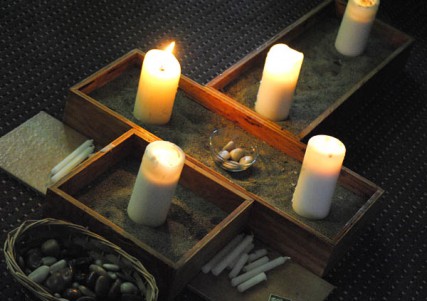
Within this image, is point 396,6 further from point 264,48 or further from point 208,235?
point 208,235

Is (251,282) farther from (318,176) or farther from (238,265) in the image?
(318,176)

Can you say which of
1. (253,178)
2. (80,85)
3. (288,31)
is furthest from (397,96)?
(80,85)

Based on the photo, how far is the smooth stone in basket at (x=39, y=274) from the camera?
144cm

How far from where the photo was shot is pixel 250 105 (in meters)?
1.96

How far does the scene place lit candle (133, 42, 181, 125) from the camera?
1761 millimetres

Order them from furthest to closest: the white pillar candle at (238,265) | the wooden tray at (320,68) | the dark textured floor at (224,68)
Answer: the wooden tray at (320,68) → the dark textured floor at (224,68) → the white pillar candle at (238,265)

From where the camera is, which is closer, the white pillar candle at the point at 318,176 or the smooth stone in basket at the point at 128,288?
the smooth stone in basket at the point at 128,288

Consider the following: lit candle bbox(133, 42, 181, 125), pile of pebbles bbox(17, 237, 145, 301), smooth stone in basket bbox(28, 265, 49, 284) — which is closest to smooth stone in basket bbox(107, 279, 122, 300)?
pile of pebbles bbox(17, 237, 145, 301)

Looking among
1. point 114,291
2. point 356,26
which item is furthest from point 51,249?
point 356,26

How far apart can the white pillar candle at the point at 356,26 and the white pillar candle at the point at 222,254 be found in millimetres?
724

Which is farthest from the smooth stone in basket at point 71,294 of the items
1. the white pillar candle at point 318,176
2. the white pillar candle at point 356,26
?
the white pillar candle at point 356,26

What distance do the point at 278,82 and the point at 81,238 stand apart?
58 cm

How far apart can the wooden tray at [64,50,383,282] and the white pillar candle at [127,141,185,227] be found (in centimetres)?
19

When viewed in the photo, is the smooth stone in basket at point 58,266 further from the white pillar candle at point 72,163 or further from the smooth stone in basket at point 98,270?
the white pillar candle at point 72,163
